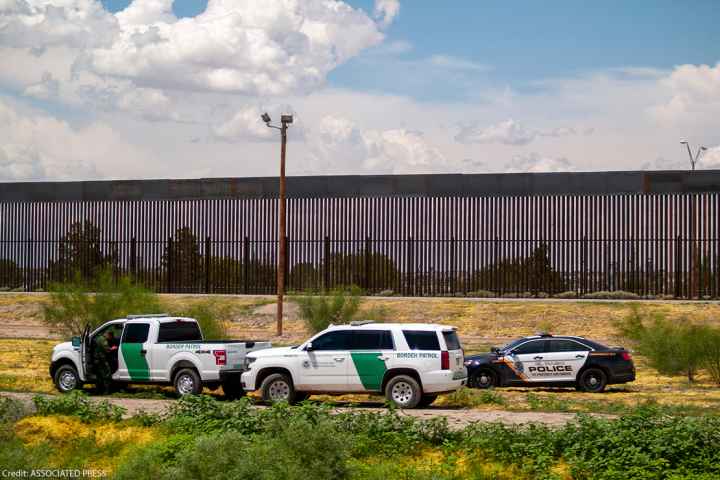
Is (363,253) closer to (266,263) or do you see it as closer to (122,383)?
(266,263)

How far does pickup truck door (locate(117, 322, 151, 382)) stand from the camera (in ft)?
74.5

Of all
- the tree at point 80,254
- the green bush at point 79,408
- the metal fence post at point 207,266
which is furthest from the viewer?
the tree at point 80,254

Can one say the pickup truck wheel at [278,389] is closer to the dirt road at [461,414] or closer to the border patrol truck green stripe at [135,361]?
the dirt road at [461,414]

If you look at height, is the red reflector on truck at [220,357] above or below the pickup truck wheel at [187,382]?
→ above

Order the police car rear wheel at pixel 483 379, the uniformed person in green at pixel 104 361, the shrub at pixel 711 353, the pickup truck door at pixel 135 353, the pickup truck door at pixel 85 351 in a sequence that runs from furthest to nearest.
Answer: the shrub at pixel 711 353 < the police car rear wheel at pixel 483 379 < the uniformed person in green at pixel 104 361 < the pickup truck door at pixel 85 351 < the pickup truck door at pixel 135 353

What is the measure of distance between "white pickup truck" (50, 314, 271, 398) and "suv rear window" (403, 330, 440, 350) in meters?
3.86

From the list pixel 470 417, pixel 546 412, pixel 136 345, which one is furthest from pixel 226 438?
pixel 136 345

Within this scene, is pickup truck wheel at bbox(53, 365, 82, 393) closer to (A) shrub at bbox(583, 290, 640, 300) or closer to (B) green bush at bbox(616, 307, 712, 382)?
(B) green bush at bbox(616, 307, 712, 382)

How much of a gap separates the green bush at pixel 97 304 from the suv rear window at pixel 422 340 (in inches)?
567

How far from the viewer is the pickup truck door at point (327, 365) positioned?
20.3m

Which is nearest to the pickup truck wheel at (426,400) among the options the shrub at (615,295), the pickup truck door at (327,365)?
the pickup truck door at (327,365)

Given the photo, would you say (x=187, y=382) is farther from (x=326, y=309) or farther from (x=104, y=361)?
(x=326, y=309)

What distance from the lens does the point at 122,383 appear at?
23484 mm

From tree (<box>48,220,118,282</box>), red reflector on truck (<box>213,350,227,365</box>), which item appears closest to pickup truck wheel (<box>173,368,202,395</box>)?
red reflector on truck (<box>213,350,227,365</box>)
